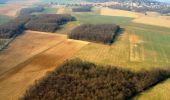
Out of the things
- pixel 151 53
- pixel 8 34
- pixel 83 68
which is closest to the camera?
pixel 83 68

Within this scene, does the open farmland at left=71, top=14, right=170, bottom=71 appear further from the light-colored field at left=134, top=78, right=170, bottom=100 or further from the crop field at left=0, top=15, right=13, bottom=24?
the crop field at left=0, top=15, right=13, bottom=24

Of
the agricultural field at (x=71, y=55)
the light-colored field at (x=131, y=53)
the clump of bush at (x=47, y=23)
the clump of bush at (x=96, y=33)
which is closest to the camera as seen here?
the agricultural field at (x=71, y=55)

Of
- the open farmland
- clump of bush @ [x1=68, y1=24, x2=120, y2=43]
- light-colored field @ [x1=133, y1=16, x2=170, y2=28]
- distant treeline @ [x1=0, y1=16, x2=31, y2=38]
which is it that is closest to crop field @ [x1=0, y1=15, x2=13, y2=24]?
distant treeline @ [x1=0, y1=16, x2=31, y2=38]

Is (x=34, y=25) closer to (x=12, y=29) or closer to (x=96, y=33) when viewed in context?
(x=12, y=29)

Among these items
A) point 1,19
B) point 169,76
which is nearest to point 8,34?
point 1,19

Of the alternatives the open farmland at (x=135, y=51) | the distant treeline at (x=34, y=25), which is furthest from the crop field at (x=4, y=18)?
the open farmland at (x=135, y=51)

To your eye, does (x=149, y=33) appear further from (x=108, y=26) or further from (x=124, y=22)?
(x=124, y=22)

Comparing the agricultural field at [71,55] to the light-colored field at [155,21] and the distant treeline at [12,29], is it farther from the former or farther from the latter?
the light-colored field at [155,21]
